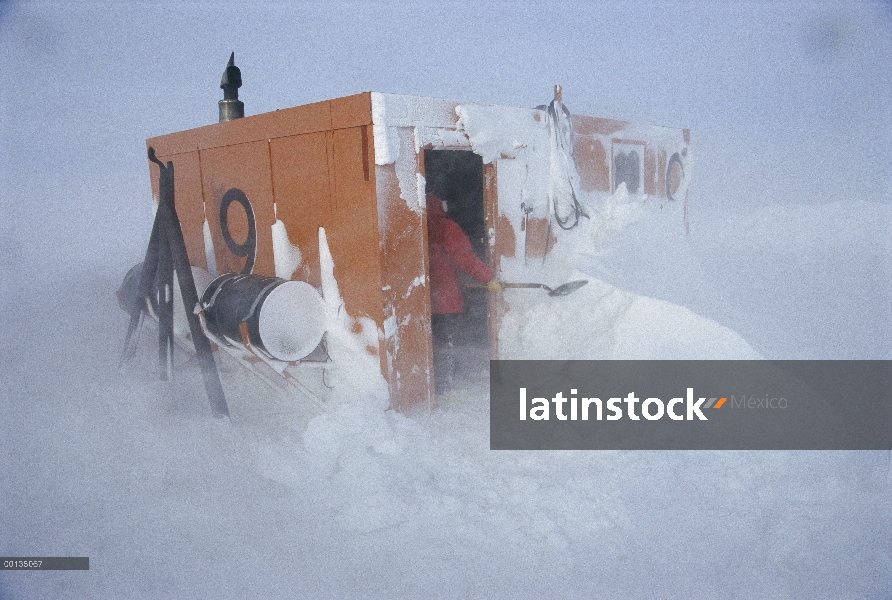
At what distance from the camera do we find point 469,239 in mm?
3309

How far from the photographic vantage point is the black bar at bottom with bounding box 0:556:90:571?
208cm

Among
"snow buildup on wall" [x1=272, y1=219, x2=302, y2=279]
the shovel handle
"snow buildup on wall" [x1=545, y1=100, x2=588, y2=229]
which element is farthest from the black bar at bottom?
"snow buildup on wall" [x1=545, y1=100, x2=588, y2=229]

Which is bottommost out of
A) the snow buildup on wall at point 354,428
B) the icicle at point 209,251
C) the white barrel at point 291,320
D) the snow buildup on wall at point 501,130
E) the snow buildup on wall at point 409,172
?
the snow buildup on wall at point 354,428

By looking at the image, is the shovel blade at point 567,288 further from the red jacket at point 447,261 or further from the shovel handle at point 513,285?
the red jacket at point 447,261

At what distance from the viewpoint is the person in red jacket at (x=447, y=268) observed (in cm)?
298

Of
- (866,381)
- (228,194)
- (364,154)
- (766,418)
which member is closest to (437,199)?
(364,154)

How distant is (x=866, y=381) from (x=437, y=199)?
1.96 m

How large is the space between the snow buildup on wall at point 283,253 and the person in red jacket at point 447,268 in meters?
0.61

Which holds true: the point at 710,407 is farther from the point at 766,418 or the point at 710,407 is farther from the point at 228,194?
the point at 228,194

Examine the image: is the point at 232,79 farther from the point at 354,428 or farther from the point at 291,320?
the point at 354,428

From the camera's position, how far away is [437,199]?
10.0ft

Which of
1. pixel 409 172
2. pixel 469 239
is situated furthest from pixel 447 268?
pixel 409 172

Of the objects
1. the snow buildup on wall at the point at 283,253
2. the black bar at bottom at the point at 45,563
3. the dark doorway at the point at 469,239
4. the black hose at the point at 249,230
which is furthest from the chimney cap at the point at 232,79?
the black bar at bottom at the point at 45,563

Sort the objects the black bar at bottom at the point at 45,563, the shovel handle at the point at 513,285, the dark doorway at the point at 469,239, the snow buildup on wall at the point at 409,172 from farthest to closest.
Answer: the dark doorway at the point at 469,239, the shovel handle at the point at 513,285, the snow buildup on wall at the point at 409,172, the black bar at bottom at the point at 45,563
